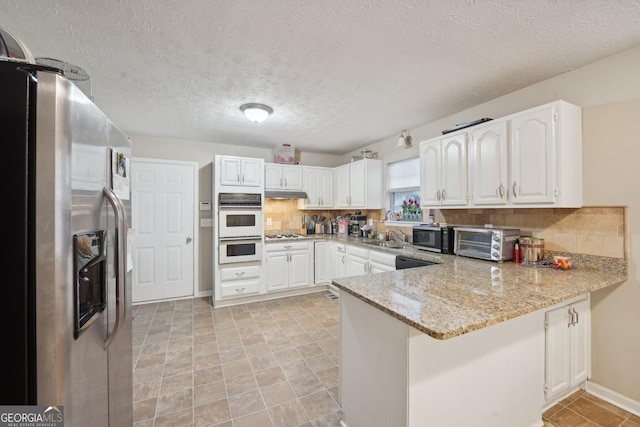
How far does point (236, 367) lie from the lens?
91.3 inches

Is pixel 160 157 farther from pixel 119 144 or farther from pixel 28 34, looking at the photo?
pixel 119 144

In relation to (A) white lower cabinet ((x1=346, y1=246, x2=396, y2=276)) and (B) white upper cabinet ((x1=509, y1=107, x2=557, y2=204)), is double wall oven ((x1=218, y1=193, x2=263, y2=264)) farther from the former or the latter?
(B) white upper cabinet ((x1=509, y1=107, x2=557, y2=204))

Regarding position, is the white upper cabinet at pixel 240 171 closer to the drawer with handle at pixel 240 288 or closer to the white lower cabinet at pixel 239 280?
the white lower cabinet at pixel 239 280

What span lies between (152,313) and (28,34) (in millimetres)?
3133

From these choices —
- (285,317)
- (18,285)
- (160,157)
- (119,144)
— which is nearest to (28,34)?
(119,144)

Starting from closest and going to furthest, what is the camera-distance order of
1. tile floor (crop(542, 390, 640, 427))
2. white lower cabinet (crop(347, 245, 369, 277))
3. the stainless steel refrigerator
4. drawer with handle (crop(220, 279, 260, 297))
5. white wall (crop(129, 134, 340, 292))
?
the stainless steel refrigerator, tile floor (crop(542, 390, 640, 427)), white lower cabinet (crop(347, 245, 369, 277)), drawer with handle (crop(220, 279, 260, 297)), white wall (crop(129, 134, 340, 292))

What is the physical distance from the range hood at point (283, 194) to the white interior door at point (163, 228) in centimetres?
116

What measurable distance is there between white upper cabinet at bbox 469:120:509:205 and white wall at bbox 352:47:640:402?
513mm

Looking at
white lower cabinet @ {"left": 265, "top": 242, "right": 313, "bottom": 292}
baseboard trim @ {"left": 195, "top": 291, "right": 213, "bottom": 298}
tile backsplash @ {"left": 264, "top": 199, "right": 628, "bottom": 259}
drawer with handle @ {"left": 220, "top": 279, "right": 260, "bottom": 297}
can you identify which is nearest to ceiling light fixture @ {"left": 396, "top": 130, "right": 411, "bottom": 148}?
tile backsplash @ {"left": 264, "top": 199, "right": 628, "bottom": 259}

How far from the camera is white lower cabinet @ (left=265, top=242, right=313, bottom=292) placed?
4.09 metres

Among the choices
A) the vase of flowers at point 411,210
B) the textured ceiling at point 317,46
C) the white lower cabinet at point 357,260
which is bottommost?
the white lower cabinet at point 357,260

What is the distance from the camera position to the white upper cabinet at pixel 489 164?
225 centimetres

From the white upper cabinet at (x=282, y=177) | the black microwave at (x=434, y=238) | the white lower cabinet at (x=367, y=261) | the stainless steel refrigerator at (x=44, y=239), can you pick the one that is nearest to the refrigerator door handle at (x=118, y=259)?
the stainless steel refrigerator at (x=44, y=239)

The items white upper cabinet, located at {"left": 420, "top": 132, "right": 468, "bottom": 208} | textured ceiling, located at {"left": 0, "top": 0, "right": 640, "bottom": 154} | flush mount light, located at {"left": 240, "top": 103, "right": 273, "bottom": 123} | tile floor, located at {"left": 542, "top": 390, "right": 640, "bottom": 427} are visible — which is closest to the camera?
textured ceiling, located at {"left": 0, "top": 0, "right": 640, "bottom": 154}
